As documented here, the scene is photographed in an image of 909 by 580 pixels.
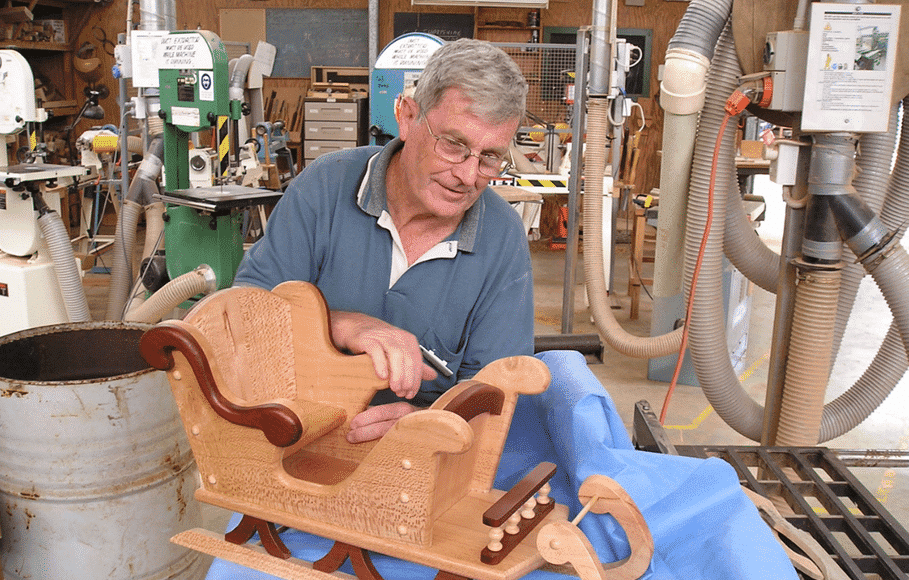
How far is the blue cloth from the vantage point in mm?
1028

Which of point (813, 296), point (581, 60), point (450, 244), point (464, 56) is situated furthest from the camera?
point (581, 60)

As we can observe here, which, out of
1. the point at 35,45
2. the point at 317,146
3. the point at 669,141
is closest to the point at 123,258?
the point at 669,141

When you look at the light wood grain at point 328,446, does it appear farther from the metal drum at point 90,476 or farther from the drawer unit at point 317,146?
the drawer unit at point 317,146

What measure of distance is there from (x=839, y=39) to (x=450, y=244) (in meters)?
1.13

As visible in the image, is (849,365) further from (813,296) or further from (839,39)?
(839,39)

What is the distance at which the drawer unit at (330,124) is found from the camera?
7.57 metres

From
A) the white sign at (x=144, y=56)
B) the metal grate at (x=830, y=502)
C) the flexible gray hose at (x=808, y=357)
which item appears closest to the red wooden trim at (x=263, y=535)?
the metal grate at (x=830, y=502)

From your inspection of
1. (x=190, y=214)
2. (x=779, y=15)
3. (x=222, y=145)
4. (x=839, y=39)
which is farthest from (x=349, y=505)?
(x=222, y=145)

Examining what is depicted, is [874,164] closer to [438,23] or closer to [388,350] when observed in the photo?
[388,350]

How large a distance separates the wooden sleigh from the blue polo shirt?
36cm

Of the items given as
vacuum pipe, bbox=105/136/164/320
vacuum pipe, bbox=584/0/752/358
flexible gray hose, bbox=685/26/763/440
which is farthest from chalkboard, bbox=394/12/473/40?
flexible gray hose, bbox=685/26/763/440

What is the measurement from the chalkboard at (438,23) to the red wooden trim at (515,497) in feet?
25.2

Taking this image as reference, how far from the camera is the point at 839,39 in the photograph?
1880 millimetres

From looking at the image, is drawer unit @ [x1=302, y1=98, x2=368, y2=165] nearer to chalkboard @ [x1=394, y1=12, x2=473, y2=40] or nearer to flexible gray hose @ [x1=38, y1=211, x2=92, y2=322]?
chalkboard @ [x1=394, y1=12, x2=473, y2=40]
